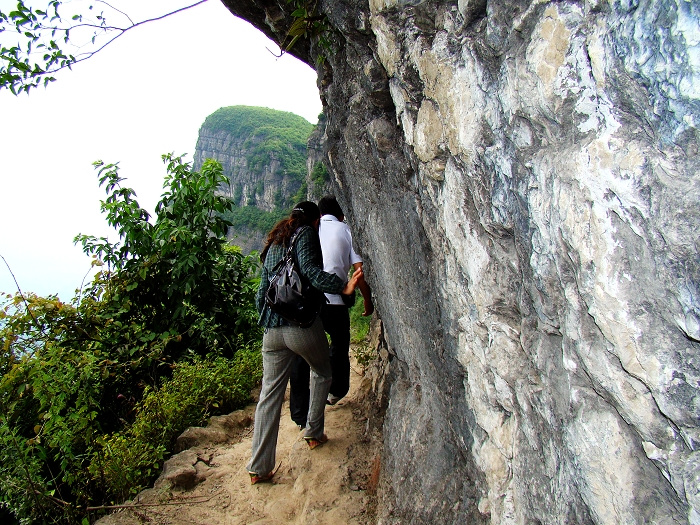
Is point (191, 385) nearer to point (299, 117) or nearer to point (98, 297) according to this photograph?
point (98, 297)

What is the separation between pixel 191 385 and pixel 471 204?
3.98 meters

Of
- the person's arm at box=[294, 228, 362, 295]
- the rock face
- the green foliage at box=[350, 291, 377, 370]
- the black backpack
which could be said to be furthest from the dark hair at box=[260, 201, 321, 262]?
the green foliage at box=[350, 291, 377, 370]

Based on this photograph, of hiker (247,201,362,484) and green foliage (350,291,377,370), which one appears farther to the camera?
green foliage (350,291,377,370)

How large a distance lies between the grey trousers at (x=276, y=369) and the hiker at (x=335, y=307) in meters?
0.40

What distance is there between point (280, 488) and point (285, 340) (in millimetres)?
1145

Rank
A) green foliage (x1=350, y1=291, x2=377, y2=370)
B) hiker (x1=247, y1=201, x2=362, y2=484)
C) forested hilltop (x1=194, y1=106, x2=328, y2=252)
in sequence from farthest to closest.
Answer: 1. forested hilltop (x1=194, y1=106, x2=328, y2=252)
2. green foliage (x1=350, y1=291, x2=377, y2=370)
3. hiker (x1=247, y1=201, x2=362, y2=484)

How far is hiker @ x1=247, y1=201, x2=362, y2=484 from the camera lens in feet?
11.5

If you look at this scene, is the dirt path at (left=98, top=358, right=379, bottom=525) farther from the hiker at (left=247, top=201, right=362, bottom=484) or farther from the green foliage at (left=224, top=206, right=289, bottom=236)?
the green foliage at (left=224, top=206, right=289, bottom=236)

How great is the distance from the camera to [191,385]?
16.6ft

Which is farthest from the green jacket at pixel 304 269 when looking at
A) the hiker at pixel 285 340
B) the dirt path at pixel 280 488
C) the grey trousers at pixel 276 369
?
the dirt path at pixel 280 488

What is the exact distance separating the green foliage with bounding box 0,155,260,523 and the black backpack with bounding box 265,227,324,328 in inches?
72.8

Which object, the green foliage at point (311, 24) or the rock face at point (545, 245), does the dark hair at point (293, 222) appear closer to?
the rock face at point (545, 245)

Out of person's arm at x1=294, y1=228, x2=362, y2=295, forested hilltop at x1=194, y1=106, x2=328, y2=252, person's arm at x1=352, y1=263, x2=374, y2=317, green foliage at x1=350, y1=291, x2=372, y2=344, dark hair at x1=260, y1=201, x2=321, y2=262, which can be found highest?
forested hilltop at x1=194, y1=106, x2=328, y2=252

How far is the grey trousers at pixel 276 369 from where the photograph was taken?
351 cm
